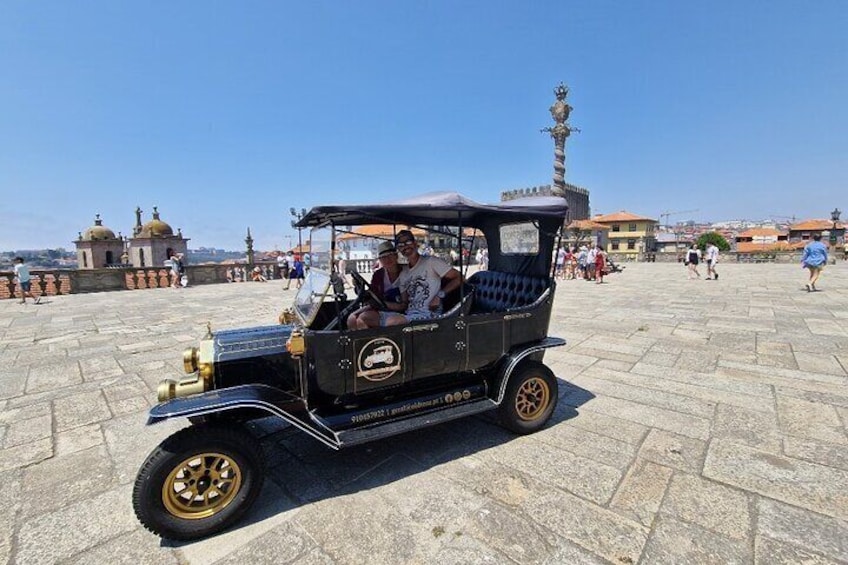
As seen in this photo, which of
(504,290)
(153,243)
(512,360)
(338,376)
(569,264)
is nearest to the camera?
(338,376)

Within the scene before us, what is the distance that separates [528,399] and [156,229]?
58.6 metres

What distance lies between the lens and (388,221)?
373 cm

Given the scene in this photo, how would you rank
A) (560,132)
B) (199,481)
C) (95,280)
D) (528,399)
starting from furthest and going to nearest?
(560,132) < (95,280) < (528,399) < (199,481)

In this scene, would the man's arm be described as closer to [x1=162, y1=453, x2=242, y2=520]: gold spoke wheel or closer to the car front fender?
the car front fender

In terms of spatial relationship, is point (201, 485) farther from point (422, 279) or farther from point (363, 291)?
point (422, 279)

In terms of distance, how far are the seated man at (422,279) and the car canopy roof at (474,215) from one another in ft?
0.96

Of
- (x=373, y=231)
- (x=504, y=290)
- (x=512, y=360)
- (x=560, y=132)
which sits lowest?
(x=512, y=360)

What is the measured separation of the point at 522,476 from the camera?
9.56ft

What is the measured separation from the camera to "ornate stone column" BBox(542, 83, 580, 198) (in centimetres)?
2783

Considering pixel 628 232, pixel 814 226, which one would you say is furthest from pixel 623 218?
pixel 814 226

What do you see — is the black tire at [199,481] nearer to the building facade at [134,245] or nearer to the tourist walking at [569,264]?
the tourist walking at [569,264]

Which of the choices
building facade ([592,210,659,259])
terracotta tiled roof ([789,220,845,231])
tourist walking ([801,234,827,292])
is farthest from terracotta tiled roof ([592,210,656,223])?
tourist walking ([801,234,827,292])

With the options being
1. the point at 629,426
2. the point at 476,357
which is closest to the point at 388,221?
the point at 476,357

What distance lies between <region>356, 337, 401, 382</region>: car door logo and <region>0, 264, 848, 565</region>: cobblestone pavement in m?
0.76
